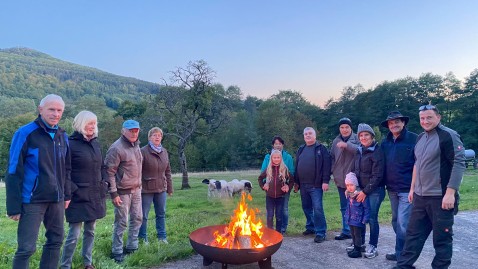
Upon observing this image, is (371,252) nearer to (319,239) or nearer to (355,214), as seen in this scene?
(355,214)

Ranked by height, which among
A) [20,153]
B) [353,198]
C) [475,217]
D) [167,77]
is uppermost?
[167,77]

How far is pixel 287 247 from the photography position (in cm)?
605

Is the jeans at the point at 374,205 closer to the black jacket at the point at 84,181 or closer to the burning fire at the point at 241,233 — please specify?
the burning fire at the point at 241,233

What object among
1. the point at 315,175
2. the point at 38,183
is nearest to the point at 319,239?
the point at 315,175

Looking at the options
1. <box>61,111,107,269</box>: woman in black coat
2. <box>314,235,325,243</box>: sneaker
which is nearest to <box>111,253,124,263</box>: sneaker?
<box>61,111,107,269</box>: woman in black coat

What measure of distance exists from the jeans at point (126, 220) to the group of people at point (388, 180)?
2.38 m

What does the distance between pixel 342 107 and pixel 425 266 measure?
1955 inches

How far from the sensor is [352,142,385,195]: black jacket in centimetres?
533

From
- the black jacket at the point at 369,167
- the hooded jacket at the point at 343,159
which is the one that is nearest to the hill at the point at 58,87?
the hooded jacket at the point at 343,159

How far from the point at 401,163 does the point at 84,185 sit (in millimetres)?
4406

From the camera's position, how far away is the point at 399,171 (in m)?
5.17

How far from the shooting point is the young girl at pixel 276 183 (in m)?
6.56

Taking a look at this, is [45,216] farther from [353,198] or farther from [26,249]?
[353,198]

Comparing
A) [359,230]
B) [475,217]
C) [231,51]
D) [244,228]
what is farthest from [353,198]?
[231,51]
